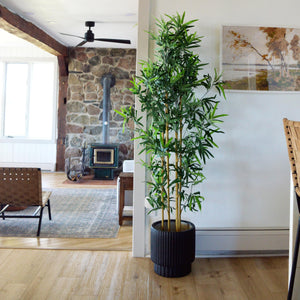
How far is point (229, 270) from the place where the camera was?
2404 mm

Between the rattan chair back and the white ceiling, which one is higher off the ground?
the white ceiling

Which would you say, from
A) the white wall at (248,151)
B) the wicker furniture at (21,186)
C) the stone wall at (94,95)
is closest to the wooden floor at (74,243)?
the wicker furniture at (21,186)

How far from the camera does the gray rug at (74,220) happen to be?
11.1 ft

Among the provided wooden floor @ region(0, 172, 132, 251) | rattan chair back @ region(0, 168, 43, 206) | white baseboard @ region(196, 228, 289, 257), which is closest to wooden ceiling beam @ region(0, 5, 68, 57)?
rattan chair back @ region(0, 168, 43, 206)

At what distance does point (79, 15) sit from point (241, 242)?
443cm

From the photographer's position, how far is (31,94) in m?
7.70

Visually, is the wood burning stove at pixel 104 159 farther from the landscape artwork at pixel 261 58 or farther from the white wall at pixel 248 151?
the landscape artwork at pixel 261 58

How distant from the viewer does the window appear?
7699 millimetres

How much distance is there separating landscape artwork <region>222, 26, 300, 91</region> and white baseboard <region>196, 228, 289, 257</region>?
1233mm

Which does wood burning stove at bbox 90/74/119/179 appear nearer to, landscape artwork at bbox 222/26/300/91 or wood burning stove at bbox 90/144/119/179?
wood burning stove at bbox 90/144/119/179

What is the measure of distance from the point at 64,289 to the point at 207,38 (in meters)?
2.22

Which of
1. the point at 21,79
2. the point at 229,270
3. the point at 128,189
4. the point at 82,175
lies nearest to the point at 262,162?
the point at 229,270

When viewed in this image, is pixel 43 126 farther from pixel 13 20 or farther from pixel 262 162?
pixel 262 162

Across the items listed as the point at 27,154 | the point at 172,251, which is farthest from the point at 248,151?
the point at 27,154
